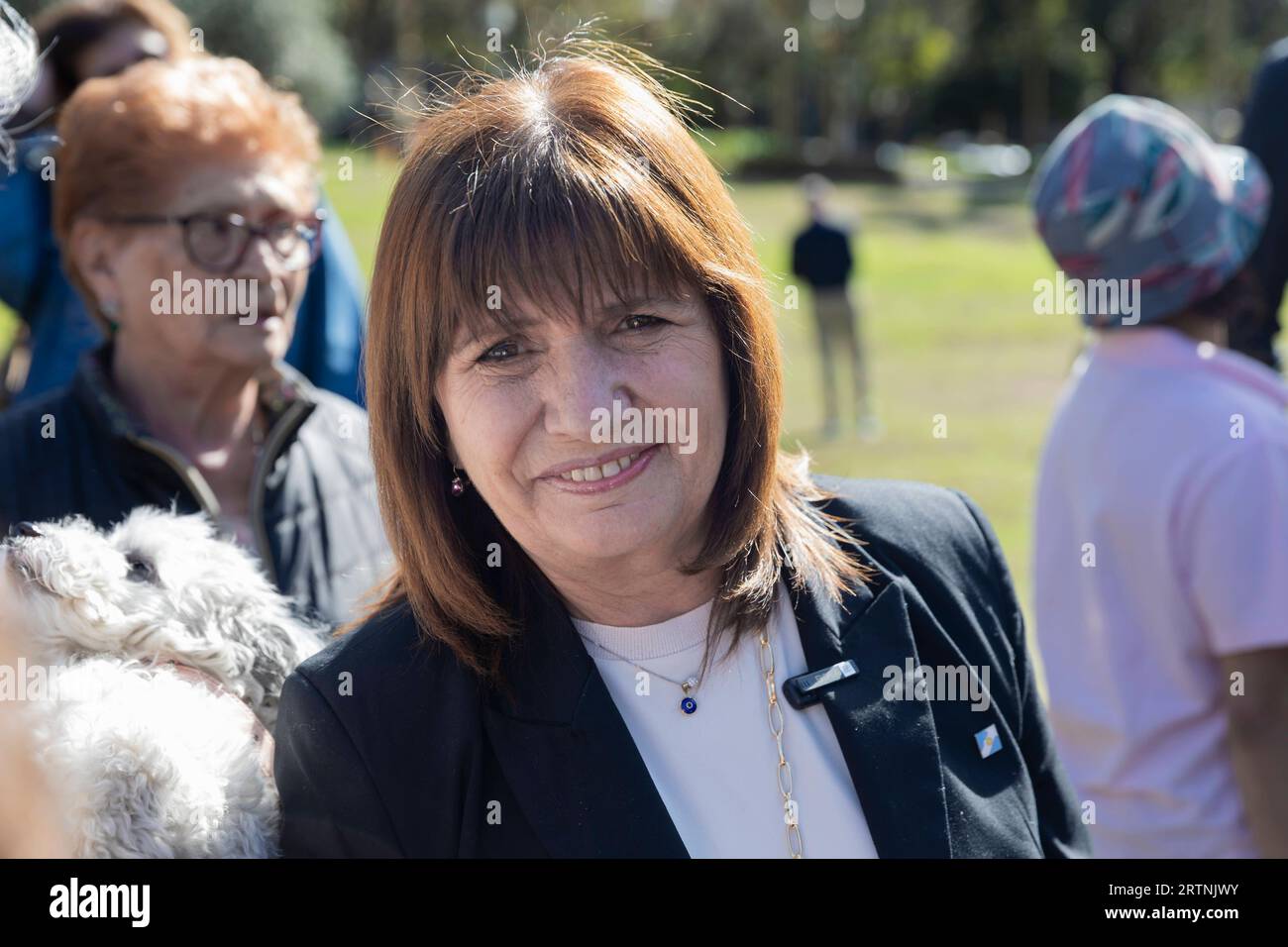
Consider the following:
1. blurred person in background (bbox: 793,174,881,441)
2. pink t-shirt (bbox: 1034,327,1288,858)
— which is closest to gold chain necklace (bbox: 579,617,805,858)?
pink t-shirt (bbox: 1034,327,1288,858)

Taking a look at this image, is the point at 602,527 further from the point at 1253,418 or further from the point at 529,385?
the point at 1253,418

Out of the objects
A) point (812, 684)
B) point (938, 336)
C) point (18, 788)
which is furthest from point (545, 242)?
point (938, 336)

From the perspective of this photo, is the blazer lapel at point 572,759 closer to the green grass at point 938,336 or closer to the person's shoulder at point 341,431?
the green grass at point 938,336

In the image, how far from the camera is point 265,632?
210 centimetres

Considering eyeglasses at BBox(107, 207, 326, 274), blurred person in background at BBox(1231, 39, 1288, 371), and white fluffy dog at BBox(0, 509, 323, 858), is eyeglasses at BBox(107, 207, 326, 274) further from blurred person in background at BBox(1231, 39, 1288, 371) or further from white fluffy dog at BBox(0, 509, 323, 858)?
blurred person in background at BBox(1231, 39, 1288, 371)

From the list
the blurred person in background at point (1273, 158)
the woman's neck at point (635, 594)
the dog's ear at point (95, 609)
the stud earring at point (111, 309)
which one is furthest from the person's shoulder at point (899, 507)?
the blurred person in background at point (1273, 158)

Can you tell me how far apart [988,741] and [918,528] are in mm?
383

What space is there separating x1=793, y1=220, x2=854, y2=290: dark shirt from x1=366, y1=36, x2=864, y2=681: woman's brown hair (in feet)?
39.1

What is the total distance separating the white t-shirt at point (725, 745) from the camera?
193 cm

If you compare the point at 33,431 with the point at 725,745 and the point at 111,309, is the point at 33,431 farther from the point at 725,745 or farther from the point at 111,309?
the point at 725,745

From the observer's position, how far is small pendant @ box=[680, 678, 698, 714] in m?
1.99

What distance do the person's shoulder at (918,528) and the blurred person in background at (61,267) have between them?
185 centimetres
